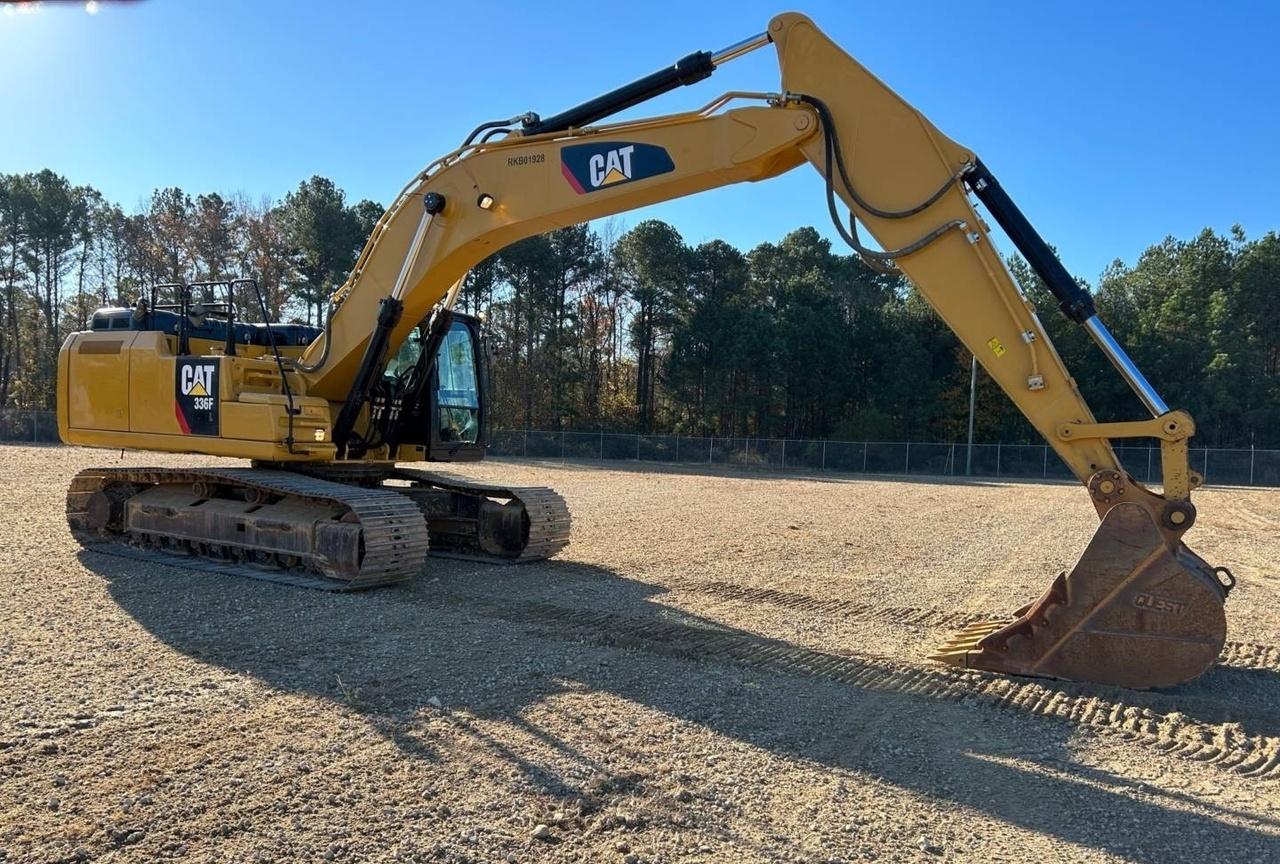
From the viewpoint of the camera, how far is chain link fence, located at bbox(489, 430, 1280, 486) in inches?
1523

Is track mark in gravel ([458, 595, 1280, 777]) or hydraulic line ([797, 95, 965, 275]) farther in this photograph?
hydraulic line ([797, 95, 965, 275])

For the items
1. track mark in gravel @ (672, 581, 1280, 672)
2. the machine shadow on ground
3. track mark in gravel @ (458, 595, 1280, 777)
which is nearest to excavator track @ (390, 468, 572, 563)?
the machine shadow on ground

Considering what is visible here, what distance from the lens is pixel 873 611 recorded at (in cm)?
841

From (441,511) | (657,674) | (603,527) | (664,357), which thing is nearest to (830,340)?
(664,357)

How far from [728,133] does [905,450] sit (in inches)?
1400

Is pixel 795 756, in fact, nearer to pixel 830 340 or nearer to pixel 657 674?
pixel 657 674

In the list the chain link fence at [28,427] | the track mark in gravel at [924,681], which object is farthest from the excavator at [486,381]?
the chain link fence at [28,427]

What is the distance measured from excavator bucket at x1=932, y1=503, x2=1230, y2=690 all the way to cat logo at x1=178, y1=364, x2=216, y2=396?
8040mm

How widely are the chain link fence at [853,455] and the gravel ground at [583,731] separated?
31512 mm

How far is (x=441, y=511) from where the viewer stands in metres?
10.9

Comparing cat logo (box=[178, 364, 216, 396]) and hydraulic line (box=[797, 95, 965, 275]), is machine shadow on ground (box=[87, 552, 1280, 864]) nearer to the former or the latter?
cat logo (box=[178, 364, 216, 396])

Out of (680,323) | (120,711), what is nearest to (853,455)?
(680,323)

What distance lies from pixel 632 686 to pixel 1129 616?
3.16 metres

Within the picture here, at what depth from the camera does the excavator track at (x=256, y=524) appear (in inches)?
338
